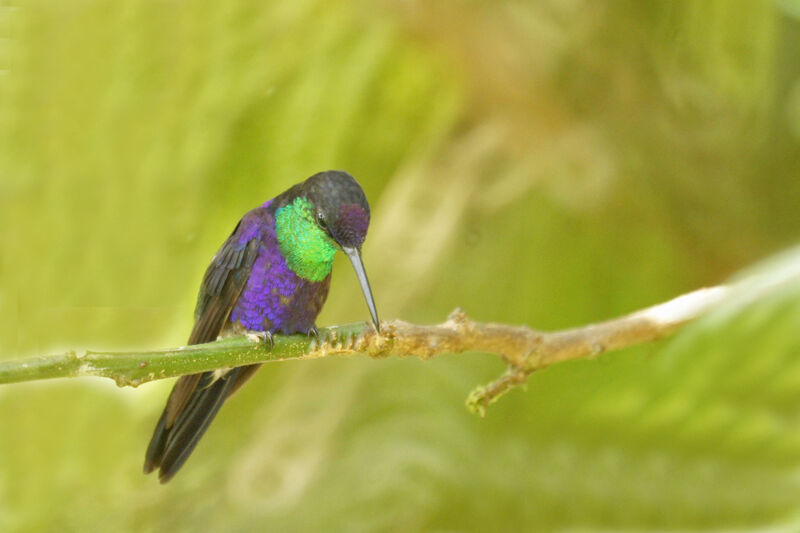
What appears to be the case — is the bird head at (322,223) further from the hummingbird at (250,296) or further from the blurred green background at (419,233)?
the blurred green background at (419,233)

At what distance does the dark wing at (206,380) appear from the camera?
0.95 metres

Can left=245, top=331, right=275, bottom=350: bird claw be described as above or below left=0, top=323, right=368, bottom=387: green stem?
above

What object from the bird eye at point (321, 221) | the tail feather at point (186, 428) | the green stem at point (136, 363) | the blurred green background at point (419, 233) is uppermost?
the blurred green background at point (419, 233)

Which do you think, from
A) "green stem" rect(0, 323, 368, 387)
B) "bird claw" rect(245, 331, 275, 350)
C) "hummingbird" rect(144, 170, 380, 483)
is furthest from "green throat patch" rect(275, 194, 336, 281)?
"green stem" rect(0, 323, 368, 387)

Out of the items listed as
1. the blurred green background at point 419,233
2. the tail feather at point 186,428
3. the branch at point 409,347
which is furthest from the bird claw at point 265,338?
the blurred green background at point 419,233

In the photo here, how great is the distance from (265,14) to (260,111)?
0.62 ft

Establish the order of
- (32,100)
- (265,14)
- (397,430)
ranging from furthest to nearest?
(397,430) < (265,14) < (32,100)

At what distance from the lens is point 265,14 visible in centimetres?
146

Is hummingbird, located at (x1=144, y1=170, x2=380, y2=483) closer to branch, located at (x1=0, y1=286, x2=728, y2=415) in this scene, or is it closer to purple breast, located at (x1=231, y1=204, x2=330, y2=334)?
purple breast, located at (x1=231, y1=204, x2=330, y2=334)

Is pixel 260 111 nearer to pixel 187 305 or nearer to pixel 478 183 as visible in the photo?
pixel 187 305

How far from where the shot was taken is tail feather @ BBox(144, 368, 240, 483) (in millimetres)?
954

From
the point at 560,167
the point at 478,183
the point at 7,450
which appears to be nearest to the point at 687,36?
the point at 560,167

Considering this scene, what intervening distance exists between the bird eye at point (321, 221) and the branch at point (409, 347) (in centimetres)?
11

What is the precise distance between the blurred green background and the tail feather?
20cm
